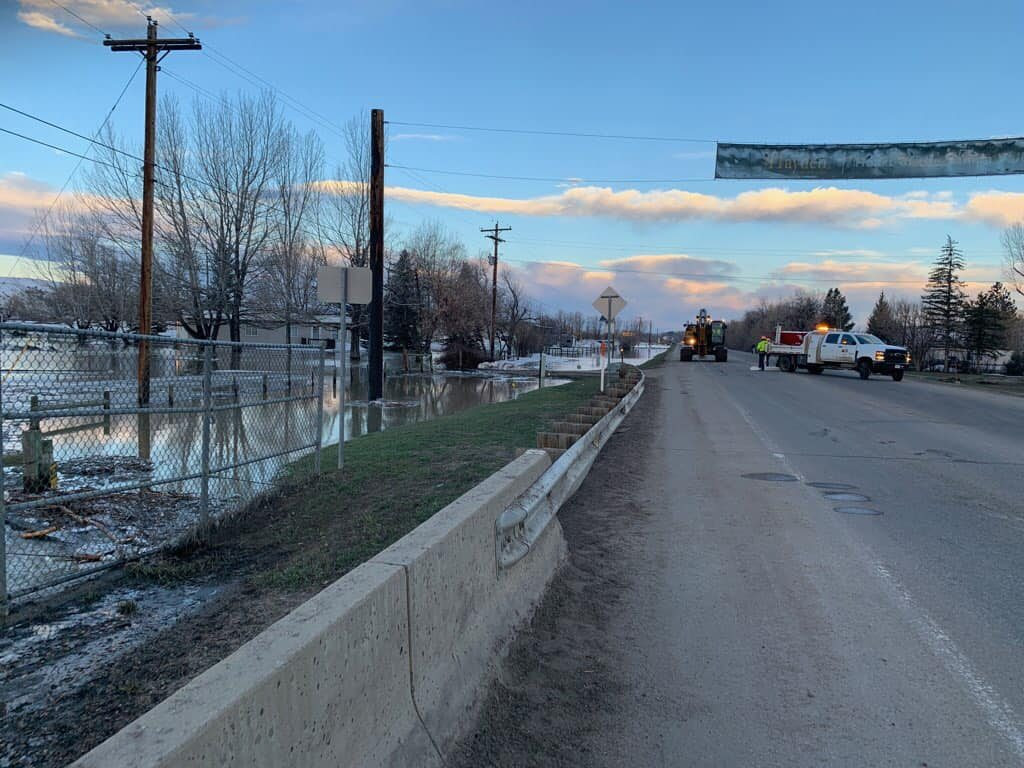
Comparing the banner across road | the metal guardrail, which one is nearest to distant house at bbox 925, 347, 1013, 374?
the banner across road

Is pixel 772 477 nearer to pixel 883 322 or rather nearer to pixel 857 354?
pixel 857 354

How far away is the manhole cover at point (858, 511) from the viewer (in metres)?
7.54

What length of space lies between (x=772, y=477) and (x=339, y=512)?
573 centimetres

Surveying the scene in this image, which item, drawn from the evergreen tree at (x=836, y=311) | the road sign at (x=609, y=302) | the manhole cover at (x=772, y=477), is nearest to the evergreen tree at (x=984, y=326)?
the evergreen tree at (x=836, y=311)

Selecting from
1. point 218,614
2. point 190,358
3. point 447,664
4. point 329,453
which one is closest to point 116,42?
point 329,453

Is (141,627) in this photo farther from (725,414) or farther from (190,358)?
(725,414)

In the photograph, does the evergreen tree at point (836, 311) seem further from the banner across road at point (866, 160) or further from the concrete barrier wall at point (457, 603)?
the concrete barrier wall at point (457, 603)

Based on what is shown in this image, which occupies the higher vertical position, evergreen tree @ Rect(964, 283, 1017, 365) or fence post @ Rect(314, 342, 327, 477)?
evergreen tree @ Rect(964, 283, 1017, 365)

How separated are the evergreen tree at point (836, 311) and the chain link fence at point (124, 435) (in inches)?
3769

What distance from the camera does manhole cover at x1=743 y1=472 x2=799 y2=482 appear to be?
9383 mm

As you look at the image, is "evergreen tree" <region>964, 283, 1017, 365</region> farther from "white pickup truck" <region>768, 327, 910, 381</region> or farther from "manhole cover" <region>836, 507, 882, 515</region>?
"manhole cover" <region>836, 507, 882, 515</region>

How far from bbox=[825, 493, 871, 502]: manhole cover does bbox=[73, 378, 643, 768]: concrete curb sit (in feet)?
16.8

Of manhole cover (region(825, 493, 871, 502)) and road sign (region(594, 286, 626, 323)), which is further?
road sign (region(594, 286, 626, 323))

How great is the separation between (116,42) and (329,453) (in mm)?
14731
